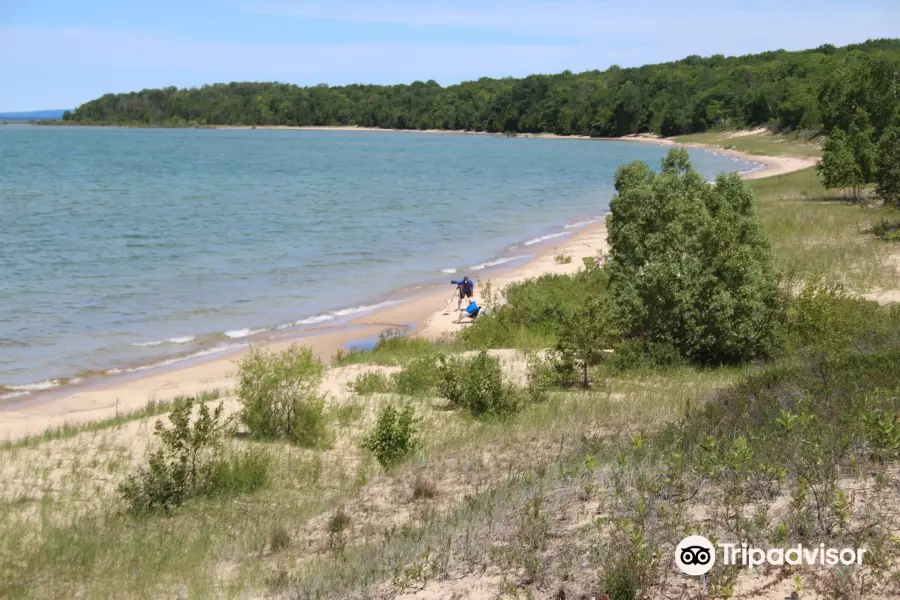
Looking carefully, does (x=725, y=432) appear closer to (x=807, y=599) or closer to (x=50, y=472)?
(x=807, y=599)

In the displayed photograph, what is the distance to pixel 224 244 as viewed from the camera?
40.3 meters

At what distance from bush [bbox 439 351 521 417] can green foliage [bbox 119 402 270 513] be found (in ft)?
12.7

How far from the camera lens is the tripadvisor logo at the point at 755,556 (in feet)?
20.0

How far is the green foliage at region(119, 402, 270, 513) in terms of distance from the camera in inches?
399

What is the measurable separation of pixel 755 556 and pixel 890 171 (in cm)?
2984

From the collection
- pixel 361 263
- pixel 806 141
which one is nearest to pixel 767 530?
pixel 361 263

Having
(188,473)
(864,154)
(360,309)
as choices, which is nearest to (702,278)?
(188,473)

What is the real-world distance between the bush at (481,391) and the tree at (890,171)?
23442mm

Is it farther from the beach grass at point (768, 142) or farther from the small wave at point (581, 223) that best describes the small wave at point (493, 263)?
the beach grass at point (768, 142)

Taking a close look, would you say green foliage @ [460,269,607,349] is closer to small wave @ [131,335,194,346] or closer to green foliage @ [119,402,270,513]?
small wave @ [131,335,194,346]

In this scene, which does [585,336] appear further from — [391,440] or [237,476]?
[237,476]

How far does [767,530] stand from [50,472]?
9102 mm

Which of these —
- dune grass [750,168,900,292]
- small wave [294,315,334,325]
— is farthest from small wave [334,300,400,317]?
dune grass [750,168,900,292]

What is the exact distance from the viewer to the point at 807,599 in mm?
5762
